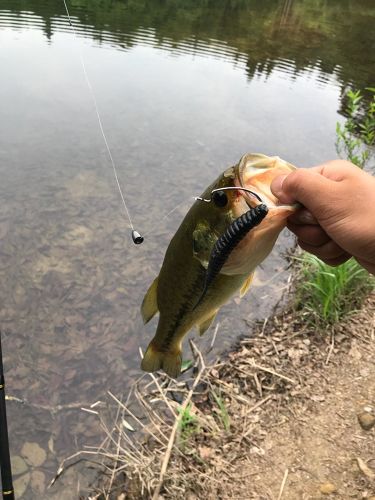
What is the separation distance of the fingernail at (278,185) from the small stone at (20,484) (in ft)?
9.95

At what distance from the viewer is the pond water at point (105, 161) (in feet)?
14.1

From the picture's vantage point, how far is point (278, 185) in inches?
70.7

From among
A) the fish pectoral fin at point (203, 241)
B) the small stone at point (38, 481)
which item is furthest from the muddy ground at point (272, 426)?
the fish pectoral fin at point (203, 241)

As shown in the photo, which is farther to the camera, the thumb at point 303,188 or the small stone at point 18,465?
the small stone at point 18,465

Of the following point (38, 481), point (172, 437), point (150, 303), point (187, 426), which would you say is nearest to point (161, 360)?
point (150, 303)

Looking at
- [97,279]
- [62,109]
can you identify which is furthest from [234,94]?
[97,279]

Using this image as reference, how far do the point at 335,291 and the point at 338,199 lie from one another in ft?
8.97

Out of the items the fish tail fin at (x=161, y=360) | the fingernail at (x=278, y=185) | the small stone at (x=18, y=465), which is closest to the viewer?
the fingernail at (x=278, y=185)

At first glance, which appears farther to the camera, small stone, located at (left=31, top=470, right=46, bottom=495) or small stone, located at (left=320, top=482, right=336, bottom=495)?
small stone, located at (left=31, top=470, right=46, bottom=495)

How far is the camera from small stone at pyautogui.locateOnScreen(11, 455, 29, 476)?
352cm

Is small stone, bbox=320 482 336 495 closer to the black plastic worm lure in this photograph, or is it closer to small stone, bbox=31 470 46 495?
small stone, bbox=31 470 46 495

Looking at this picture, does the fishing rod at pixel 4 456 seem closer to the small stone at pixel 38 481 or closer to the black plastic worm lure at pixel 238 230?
the small stone at pixel 38 481

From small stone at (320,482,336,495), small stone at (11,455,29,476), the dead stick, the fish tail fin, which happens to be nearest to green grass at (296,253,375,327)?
the dead stick

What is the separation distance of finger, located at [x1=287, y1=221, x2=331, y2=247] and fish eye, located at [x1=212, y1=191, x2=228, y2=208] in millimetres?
369
